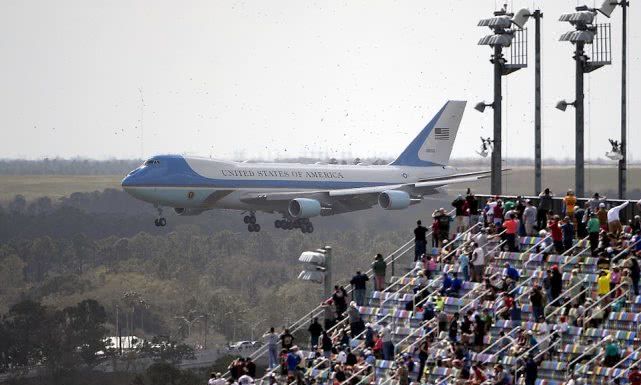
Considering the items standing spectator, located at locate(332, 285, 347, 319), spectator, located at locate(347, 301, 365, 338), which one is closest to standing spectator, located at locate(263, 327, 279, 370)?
standing spectator, located at locate(332, 285, 347, 319)

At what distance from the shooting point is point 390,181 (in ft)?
391

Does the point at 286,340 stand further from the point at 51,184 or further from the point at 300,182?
the point at 51,184

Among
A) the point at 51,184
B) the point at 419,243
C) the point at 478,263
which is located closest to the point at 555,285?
the point at 478,263

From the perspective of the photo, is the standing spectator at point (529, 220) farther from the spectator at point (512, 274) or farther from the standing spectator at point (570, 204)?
the spectator at point (512, 274)

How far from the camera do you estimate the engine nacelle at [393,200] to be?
109 m

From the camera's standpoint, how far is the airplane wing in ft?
360

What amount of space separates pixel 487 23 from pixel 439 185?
62.2 metres

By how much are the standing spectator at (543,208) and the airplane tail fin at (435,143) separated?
76.7 metres

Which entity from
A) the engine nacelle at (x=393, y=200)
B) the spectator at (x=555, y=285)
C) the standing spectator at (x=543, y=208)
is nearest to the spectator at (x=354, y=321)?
the spectator at (x=555, y=285)

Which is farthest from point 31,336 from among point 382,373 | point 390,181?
point 382,373

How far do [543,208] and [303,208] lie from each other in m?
66.1

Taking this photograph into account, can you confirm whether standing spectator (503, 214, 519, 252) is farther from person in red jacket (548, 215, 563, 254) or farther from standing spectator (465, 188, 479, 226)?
standing spectator (465, 188, 479, 226)

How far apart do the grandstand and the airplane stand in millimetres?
60141

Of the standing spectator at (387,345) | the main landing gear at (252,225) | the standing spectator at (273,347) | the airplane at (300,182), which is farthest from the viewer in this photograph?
the main landing gear at (252,225)
